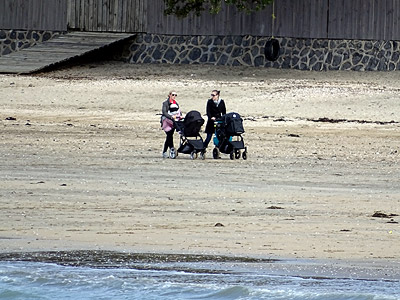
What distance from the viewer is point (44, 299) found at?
11.2m

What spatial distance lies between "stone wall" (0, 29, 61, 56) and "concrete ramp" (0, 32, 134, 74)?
1.93 feet

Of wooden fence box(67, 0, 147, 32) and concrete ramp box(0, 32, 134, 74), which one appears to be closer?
concrete ramp box(0, 32, 134, 74)

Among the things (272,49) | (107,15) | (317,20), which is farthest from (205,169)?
(107,15)

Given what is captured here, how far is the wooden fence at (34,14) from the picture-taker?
122 ft

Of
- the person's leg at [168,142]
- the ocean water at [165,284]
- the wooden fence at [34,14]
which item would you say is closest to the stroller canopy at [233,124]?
the person's leg at [168,142]

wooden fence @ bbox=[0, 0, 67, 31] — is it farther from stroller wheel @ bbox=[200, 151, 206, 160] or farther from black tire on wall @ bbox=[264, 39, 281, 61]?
stroller wheel @ bbox=[200, 151, 206, 160]

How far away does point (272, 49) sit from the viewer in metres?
34.3

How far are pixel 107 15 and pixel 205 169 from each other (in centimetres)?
1956

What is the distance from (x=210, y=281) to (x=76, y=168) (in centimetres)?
751

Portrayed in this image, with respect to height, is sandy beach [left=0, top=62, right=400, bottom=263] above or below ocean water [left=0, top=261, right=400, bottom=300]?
above

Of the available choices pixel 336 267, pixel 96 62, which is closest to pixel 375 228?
pixel 336 267

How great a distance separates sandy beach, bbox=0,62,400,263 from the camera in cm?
1217

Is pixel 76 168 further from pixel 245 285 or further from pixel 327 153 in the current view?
pixel 245 285

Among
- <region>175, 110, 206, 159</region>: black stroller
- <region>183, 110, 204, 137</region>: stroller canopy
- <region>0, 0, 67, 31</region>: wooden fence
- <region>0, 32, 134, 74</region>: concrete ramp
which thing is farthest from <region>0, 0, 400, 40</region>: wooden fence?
<region>183, 110, 204, 137</region>: stroller canopy
